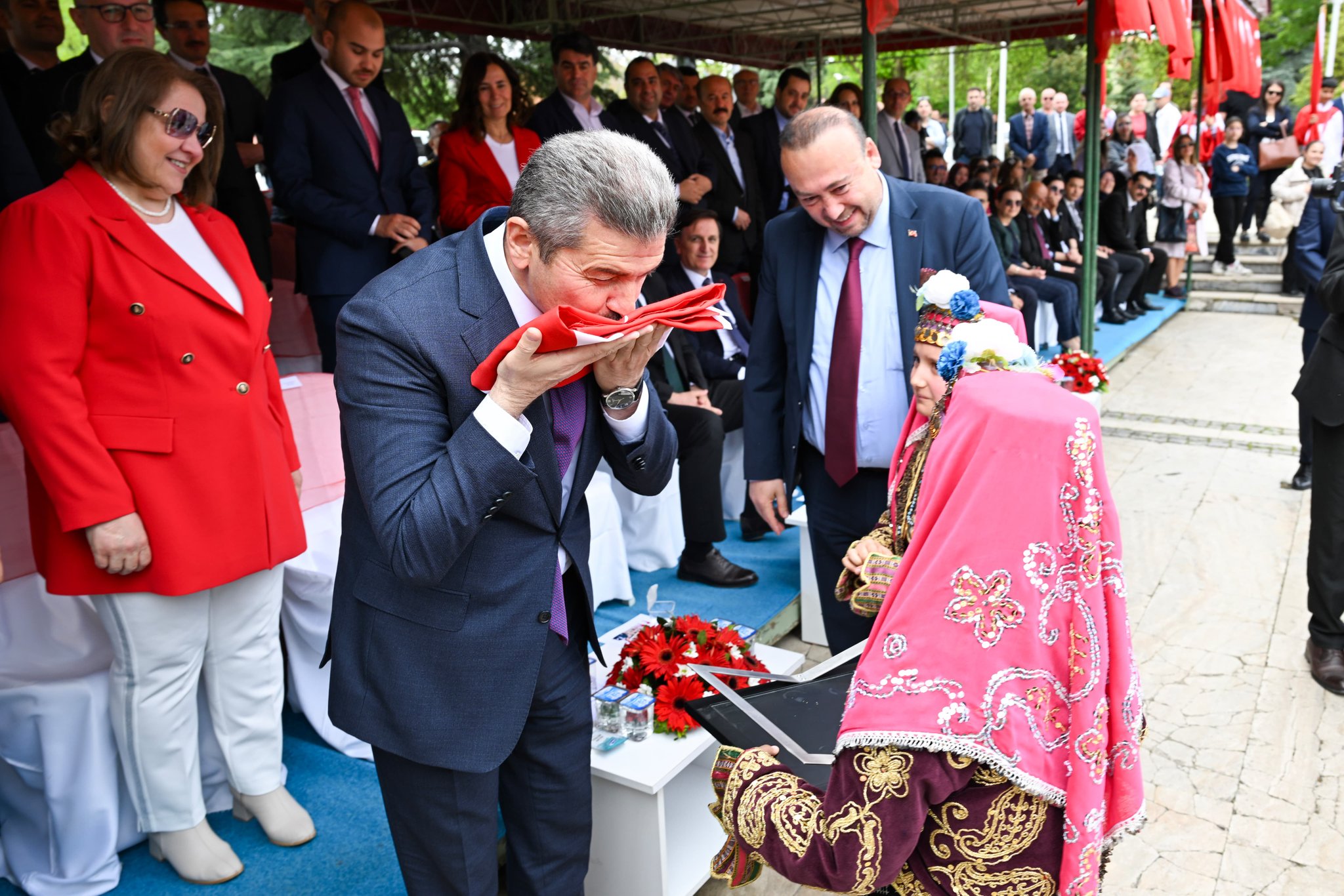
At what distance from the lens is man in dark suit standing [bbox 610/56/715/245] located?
5.61m

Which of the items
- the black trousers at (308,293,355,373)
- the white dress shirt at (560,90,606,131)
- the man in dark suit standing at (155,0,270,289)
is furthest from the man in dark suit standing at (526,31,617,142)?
the black trousers at (308,293,355,373)

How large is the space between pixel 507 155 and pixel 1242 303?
36.4 feet

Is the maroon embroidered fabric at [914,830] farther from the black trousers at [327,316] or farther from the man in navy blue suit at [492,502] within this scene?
the black trousers at [327,316]

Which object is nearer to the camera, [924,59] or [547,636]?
[547,636]

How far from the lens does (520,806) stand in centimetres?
188

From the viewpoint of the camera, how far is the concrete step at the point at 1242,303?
470 inches

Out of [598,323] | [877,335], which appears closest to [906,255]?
[877,335]

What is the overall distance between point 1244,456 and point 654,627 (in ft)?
17.1

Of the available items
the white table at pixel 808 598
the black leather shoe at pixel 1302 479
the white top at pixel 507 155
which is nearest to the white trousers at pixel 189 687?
the white table at pixel 808 598

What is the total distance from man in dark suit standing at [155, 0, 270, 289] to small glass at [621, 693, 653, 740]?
243 cm

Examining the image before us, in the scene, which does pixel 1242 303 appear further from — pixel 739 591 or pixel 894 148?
pixel 739 591

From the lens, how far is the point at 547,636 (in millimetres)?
1702

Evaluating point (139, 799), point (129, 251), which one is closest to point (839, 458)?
point (129, 251)

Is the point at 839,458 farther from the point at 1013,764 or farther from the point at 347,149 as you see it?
the point at 347,149
